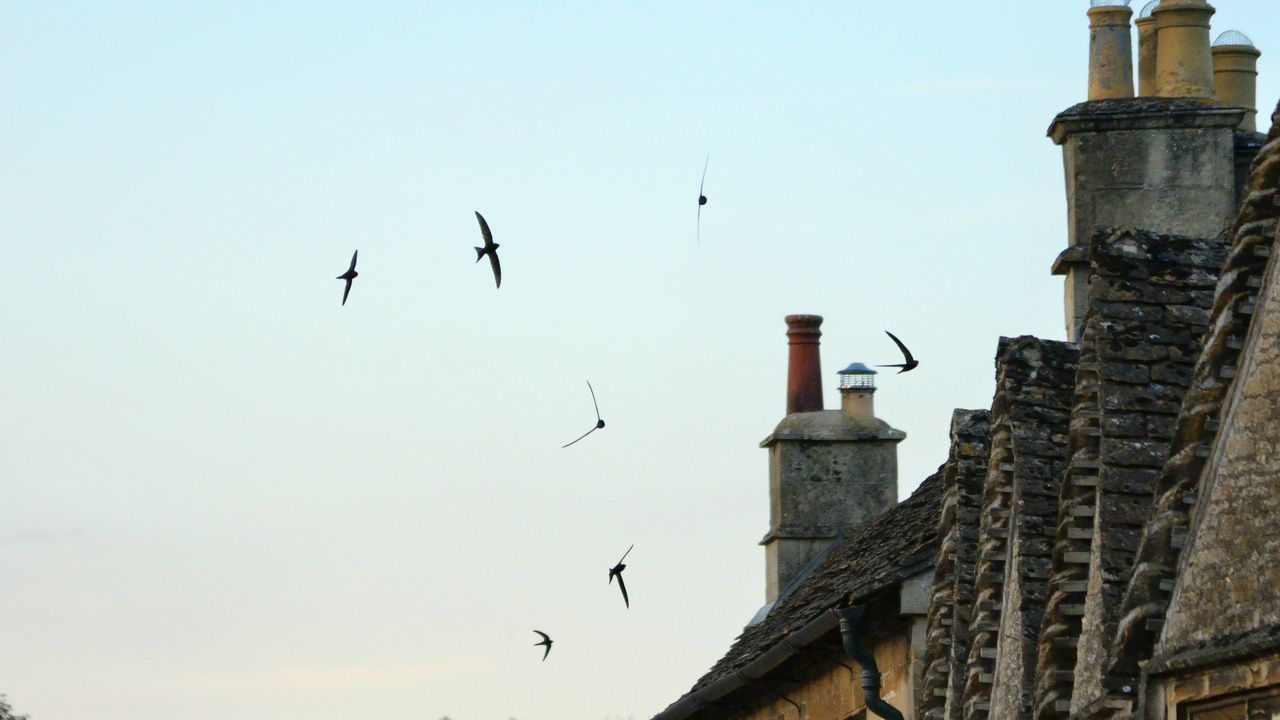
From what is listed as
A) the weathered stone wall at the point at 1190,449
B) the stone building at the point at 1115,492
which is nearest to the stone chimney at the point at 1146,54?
the stone building at the point at 1115,492

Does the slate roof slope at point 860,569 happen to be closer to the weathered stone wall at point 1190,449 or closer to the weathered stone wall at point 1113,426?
the weathered stone wall at point 1113,426

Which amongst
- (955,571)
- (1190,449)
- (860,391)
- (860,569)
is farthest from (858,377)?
(1190,449)

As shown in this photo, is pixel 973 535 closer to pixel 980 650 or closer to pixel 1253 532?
pixel 980 650

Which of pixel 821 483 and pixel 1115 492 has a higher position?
pixel 821 483

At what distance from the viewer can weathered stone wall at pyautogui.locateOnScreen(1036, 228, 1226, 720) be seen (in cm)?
772

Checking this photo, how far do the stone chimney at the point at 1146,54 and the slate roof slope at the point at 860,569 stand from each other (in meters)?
2.95

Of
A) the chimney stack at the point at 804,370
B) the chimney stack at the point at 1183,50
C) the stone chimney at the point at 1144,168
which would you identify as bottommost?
the stone chimney at the point at 1144,168

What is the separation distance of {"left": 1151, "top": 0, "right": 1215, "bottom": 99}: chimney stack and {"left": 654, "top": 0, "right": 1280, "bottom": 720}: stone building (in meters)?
0.02

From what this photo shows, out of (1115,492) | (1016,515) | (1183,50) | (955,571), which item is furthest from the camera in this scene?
(1183,50)

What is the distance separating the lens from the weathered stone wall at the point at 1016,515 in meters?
8.95

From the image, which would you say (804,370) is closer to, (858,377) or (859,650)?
(858,377)

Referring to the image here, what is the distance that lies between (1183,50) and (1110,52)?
17.1 inches

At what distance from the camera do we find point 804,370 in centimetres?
2188

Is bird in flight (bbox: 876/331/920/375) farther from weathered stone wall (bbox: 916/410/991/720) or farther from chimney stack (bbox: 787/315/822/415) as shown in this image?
chimney stack (bbox: 787/315/822/415)
